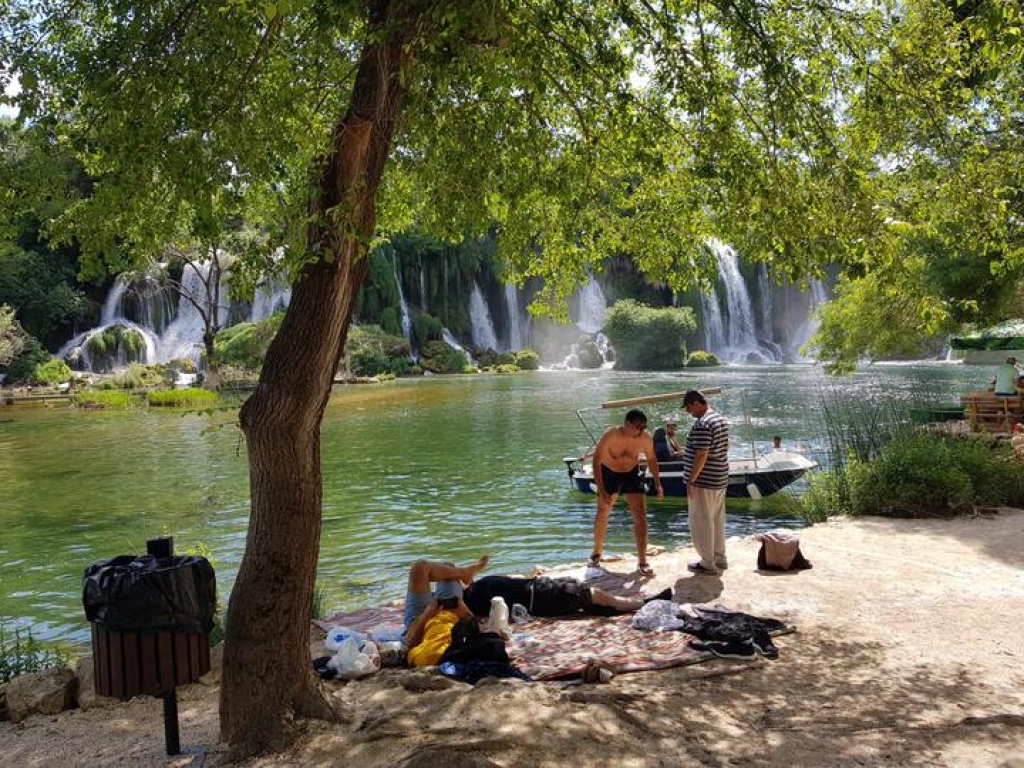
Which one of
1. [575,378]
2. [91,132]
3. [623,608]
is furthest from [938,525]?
[575,378]

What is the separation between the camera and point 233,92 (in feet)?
17.1

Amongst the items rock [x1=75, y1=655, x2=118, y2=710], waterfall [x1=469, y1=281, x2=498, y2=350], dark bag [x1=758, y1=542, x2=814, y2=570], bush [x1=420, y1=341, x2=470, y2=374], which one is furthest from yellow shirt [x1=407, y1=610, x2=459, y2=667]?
waterfall [x1=469, y1=281, x2=498, y2=350]

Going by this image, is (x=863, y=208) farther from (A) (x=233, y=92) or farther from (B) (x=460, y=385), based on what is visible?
(B) (x=460, y=385)

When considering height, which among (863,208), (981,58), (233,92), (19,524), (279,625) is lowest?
(19,524)

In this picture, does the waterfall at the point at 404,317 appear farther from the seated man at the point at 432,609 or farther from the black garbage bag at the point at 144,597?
the black garbage bag at the point at 144,597

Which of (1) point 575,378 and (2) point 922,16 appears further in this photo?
(1) point 575,378

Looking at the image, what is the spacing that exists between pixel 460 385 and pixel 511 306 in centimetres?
1886

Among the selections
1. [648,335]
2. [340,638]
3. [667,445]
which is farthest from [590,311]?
[340,638]

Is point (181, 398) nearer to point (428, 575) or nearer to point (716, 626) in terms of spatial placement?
point (428, 575)

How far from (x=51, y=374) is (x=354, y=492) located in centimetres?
3237

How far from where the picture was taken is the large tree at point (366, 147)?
441 cm

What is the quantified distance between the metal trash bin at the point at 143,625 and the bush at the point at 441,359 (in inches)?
1863

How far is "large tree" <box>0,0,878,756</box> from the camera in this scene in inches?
174

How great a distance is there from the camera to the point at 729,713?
4715 millimetres
